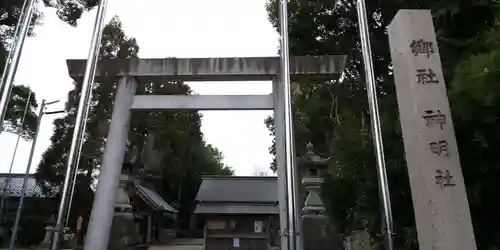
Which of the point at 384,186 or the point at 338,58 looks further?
the point at 338,58

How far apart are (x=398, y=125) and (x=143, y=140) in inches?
689

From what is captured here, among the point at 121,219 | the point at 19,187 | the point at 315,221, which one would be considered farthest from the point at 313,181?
the point at 19,187

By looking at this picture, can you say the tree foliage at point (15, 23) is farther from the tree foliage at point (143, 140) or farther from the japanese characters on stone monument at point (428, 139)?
the japanese characters on stone monument at point (428, 139)

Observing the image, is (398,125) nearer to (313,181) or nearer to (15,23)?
(313,181)

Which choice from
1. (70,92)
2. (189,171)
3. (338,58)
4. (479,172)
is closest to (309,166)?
(338,58)

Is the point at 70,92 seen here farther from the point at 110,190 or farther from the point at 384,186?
the point at 384,186

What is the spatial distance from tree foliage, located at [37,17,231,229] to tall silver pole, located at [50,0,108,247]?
10.0 feet

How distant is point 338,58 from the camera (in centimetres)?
742

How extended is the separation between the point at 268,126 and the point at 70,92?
7.92m

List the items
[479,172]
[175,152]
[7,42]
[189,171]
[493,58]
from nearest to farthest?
1. [493,58]
2. [479,172]
3. [7,42]
4. [175,152]
5. [189,171]

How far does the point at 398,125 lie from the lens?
15.5ft

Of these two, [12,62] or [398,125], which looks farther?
[398,125]

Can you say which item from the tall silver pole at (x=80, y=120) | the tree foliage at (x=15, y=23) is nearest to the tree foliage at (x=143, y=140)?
the tree foliage at (x=15, y=23)

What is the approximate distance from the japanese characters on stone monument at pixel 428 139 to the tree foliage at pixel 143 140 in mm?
5530
